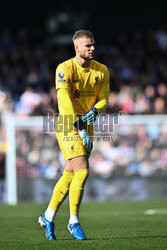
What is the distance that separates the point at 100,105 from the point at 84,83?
1.03ft

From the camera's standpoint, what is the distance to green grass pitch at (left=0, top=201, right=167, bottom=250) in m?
6.30

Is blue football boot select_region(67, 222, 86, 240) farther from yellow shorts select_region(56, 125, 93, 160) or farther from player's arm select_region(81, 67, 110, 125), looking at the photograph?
player's arm select_region(81, 67, 110, 125)

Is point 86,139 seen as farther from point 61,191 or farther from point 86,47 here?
point 86,47

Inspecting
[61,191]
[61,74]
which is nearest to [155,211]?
[61,191]

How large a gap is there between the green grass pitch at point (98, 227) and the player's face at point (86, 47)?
2.05m

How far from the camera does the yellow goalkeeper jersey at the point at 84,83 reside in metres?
6.88

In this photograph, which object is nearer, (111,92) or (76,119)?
(76,119)

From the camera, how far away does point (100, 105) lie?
699 cm

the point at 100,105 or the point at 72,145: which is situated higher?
the point at 100,105

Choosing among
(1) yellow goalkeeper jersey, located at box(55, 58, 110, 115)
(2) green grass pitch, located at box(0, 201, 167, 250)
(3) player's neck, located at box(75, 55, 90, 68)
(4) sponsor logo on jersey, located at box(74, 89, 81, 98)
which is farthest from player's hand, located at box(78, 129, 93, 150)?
(2) green grass pitch, located at box(0, 201, 167, 250)

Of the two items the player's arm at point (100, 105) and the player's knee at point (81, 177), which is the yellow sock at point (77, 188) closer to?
the player's knee at point (81, 177)

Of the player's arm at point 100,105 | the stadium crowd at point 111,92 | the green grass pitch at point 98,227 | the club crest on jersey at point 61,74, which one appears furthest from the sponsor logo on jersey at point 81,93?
the stadium crowd at point 111,92

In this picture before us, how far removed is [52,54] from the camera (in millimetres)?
18406

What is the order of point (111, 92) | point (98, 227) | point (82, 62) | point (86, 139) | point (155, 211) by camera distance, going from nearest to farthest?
point (86, 139), point (82, 62), point (98, 227), point (155, 211), point (111, 92)
